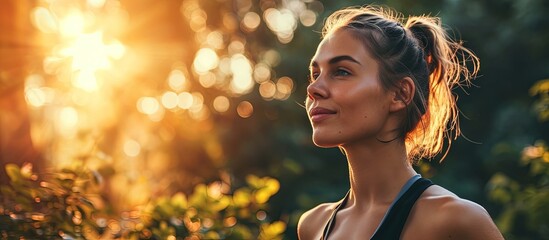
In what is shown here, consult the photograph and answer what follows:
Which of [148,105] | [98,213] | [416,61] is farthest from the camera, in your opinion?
[148,105]

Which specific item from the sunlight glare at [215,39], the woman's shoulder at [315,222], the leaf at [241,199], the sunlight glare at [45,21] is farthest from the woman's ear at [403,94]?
the sunlight glare at [215,39]

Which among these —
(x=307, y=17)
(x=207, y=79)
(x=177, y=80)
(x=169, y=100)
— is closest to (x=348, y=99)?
(x=169, y=100)

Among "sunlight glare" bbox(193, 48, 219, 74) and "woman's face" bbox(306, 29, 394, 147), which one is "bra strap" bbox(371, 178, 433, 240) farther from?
"sunlight glare" bbox(193, 48, 219, 74)

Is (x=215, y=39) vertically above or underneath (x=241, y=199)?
underneath

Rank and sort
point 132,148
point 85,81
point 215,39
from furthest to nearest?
1. point 132,148
2. point 215,39
3. point 85,81

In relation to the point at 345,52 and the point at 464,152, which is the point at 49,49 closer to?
the point at 345,52

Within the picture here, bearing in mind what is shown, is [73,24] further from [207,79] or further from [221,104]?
[221,104]

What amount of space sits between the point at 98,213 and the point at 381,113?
147 cm

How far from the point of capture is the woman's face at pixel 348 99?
280 cm

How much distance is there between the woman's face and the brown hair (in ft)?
0.16

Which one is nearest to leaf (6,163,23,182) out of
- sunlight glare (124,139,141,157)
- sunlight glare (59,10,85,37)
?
sunlight glare (59,10,85,37)

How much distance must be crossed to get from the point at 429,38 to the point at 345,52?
38 centimetres

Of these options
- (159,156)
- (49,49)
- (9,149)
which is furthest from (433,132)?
(159,156)

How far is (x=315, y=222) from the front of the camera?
10.9 ft
